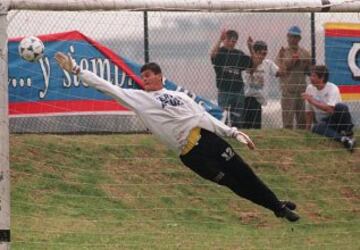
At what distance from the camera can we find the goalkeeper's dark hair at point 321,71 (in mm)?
15177

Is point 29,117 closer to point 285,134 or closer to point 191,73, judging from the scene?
point 191,73

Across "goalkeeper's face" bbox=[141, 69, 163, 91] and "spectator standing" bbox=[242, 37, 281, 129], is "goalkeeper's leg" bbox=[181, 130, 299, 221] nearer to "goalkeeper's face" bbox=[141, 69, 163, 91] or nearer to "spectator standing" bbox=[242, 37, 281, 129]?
"goalkeeper's face" bbox=[141, 69, 163, 91]

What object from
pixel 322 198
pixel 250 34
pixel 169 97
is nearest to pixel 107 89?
pixel 169 97

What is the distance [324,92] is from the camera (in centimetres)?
1527

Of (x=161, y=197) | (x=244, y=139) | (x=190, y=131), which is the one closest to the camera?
(x=244, y=139)

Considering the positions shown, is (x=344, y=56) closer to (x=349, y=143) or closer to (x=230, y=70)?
(x=349, y=143)

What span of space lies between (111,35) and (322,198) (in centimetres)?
360

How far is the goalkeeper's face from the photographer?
39.5ft

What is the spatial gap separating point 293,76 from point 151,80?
10.1ft

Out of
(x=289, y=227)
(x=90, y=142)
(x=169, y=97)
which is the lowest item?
(x=289, y=227)

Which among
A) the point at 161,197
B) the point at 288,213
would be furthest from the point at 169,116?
the point at 161,197

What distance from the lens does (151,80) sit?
39.6 ft

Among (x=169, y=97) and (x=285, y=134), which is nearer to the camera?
(x=169, y=97)

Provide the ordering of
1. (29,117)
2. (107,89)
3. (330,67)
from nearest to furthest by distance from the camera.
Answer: (107,89)
(29,117)
(330,67)
